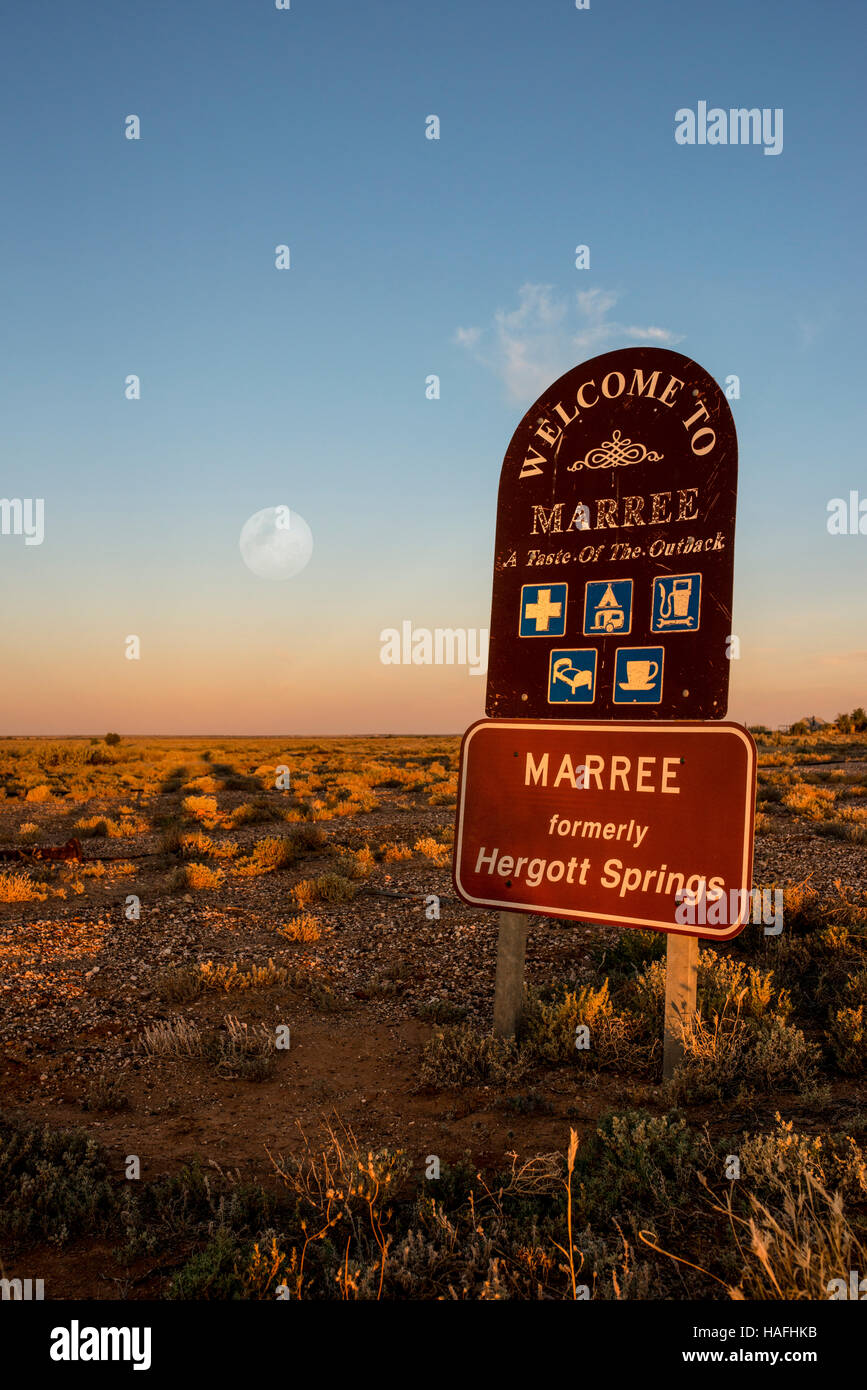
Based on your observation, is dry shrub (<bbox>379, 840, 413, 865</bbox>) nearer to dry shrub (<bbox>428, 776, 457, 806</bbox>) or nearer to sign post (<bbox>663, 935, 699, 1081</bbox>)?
dry shrub (<bbox>428, 776, 457, 806</bbox>)

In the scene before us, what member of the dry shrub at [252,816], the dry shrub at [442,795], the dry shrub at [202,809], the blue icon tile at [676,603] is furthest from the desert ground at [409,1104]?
the dry shrub at [442,795]

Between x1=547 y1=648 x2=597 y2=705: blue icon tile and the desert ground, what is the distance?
7.23ft

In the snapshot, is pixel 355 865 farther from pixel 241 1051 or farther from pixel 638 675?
pixel 638 675

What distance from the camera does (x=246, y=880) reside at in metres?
11.9

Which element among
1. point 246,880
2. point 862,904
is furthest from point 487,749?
point 246,880

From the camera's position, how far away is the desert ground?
121 inches

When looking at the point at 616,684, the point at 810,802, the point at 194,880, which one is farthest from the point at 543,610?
the point at 810,802

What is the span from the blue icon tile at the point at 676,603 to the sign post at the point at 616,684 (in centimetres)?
1

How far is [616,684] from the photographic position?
209 inches

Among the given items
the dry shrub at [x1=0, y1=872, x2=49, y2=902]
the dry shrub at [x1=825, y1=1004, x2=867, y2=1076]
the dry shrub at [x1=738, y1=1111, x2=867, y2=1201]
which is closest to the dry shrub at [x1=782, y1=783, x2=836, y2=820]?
the dry shrub at [x1=825, y1=1004, x2=867, y2=1076]

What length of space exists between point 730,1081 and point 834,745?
3942 cm

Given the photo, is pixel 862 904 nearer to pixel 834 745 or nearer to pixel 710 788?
pixel 710 788

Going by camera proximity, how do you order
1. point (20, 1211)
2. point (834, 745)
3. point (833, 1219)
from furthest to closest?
point (834, 745) → point (20, 1211) → point (833, 1219)

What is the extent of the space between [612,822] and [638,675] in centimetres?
102
